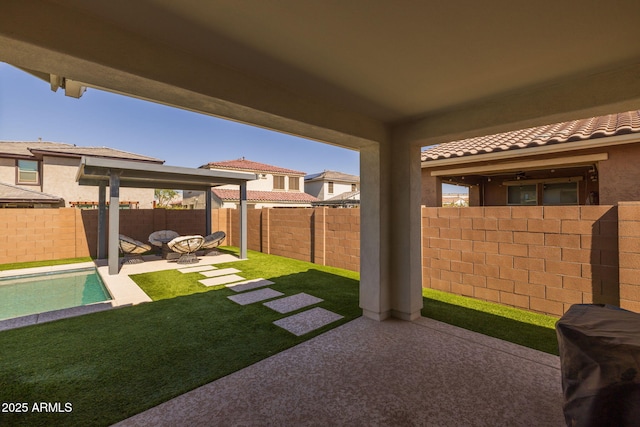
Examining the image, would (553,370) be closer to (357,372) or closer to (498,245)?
(357,372)

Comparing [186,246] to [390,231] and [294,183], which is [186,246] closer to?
[390,231]

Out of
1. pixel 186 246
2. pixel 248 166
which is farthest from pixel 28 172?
pixel 186 246

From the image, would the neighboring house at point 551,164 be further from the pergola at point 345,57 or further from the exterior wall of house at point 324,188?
the exterior wall of house at point 324,188

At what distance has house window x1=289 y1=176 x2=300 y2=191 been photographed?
1004 inches

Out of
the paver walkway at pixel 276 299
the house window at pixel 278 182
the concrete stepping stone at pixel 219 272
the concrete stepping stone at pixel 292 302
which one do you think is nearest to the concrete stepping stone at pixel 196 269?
the paver walkway at pixel 276 299

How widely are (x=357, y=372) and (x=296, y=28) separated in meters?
3.26

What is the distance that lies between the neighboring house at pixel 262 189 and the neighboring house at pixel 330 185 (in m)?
3.48

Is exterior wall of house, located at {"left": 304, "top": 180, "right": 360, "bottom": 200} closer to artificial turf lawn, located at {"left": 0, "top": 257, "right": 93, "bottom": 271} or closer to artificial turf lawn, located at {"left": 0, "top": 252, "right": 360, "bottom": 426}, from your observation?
artificial turf lawn, located at {"left": 0, "top": 257, "right": 93, "bottom": 271}

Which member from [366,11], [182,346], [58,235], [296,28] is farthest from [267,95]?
[58,235]

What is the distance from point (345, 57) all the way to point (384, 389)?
10.2ft

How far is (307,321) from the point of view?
14.2 ft

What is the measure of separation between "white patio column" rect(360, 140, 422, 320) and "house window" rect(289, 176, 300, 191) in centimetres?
2136

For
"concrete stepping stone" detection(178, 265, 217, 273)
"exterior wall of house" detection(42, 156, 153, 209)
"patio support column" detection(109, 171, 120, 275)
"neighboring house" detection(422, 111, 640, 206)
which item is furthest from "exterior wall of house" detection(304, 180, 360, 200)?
"patio support column" detection(109, 171, 120, 275)

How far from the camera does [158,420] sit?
229 cm
